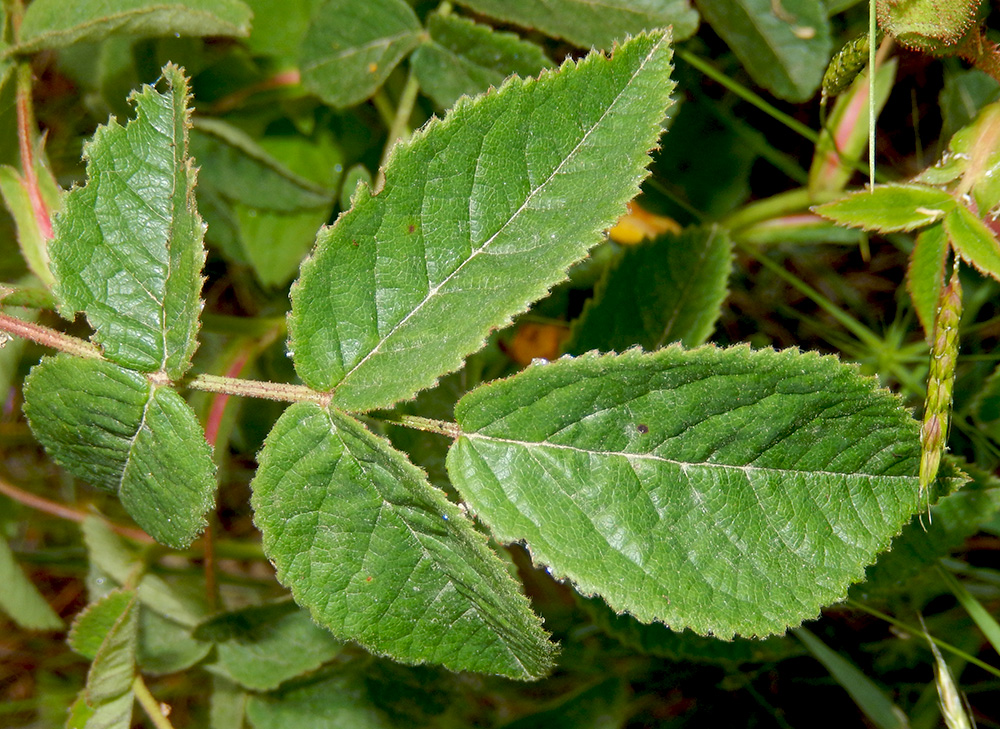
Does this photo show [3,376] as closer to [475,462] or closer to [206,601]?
[206,601]

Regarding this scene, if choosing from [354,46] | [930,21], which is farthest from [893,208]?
[354,46]

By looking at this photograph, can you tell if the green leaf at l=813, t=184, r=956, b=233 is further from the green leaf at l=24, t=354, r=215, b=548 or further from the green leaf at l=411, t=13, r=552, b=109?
the green leaf at l=24, t=354, r=215, b=548

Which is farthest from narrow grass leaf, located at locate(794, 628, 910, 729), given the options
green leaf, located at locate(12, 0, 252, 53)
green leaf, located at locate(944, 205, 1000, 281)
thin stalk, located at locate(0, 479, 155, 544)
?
green leaf, located at locate(12, 0, 252, 53)

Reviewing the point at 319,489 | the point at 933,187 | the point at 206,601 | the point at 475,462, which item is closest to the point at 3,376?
the point at 206,601

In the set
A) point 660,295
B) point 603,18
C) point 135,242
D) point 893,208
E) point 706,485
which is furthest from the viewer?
point 660,295

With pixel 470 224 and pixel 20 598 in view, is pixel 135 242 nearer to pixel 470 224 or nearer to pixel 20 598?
pixel 470 224
